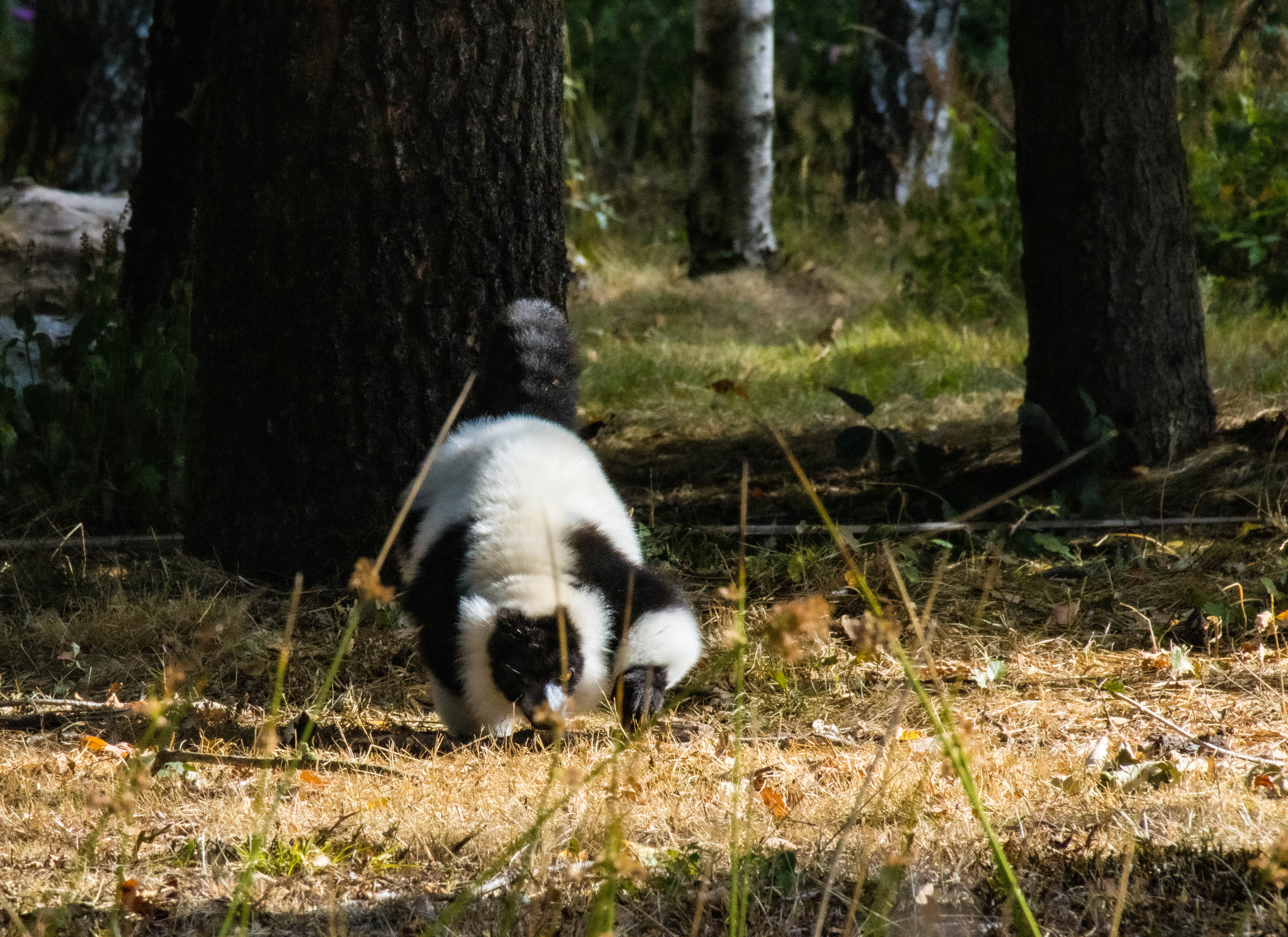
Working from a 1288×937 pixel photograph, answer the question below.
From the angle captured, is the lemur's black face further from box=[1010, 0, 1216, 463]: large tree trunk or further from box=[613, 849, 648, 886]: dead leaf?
box=[1010, 0, 1216, 463]: large tree trunk

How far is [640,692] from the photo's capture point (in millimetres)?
3174

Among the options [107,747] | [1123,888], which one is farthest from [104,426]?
[1123,888]

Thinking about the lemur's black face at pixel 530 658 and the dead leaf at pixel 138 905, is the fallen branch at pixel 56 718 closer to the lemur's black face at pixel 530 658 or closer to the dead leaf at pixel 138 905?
the lemur's black face at pixel 530 658

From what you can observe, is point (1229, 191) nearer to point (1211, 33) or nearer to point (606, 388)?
point (1211, 33)

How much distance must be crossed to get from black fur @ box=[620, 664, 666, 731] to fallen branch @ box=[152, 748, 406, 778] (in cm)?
57

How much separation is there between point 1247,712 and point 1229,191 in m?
4.79

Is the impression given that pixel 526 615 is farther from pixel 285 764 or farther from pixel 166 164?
pixel 166 164

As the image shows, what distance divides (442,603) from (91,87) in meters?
6.96

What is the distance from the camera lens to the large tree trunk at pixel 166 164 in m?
5.02

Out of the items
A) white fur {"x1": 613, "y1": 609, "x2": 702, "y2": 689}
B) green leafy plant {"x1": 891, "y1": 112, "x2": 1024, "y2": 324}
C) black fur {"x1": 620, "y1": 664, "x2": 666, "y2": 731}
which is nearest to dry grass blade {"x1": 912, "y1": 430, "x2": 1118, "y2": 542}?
white fur {"x1": 613, "y1": 609, "x2": 702, "y2": 689}

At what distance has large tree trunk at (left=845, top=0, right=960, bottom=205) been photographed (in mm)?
10148

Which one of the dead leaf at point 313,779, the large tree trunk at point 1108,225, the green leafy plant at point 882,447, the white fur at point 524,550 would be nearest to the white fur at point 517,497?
the white fur at point 524,550

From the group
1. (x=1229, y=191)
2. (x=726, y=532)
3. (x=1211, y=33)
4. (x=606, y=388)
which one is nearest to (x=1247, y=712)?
(x=726, y=532)

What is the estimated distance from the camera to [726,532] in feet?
14.2
